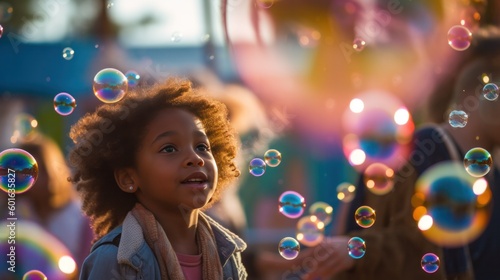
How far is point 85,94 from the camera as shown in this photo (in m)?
4.91

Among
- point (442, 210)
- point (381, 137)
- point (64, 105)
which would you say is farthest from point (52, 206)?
point (442, 210)

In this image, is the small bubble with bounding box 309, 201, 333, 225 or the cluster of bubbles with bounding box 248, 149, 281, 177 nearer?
the cluster of bubbles with bounding box 248, 149, 281, 177

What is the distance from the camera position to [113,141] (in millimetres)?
2139

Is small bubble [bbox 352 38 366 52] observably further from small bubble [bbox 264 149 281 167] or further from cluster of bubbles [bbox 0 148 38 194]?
cluster of bubbles [bbox 0 148 38 194]

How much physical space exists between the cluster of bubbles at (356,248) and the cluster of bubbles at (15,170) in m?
1.03

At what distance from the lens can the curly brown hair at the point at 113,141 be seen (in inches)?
83.8

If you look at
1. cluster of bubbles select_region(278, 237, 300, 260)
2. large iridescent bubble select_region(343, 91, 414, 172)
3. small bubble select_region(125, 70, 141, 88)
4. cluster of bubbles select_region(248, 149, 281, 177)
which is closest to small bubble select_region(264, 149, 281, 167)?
cluster of bubbles select_region(248, 149, 281, 177)

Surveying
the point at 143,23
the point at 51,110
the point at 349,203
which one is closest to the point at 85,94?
the point at 51,110

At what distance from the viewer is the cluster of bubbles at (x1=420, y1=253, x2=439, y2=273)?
2557mm

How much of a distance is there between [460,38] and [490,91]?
44cm

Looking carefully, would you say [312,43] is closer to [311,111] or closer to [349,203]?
[311,111]

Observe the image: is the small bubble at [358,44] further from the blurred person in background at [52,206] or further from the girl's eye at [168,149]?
the girl's eye at [168,149]

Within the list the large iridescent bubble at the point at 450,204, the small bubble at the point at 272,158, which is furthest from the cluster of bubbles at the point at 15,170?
the large iridescent bubble at the point at 450,204

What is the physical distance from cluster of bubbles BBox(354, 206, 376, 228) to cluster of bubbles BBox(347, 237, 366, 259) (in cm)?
5
